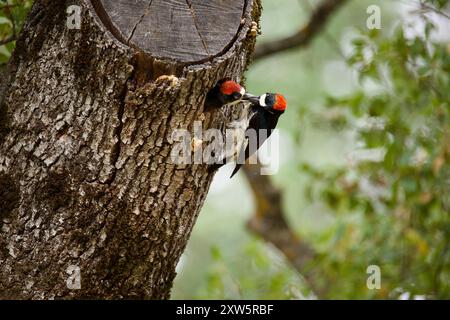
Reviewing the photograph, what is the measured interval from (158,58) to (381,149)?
9.02 feet

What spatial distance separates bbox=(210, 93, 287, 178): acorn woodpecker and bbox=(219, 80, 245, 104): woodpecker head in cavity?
12.3 inches

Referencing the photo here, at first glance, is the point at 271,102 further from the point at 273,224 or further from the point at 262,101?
the point at 273,224

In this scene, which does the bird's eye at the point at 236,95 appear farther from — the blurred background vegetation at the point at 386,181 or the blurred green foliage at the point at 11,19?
the blurred background vegetation at the point at 386,181

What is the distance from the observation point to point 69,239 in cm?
236

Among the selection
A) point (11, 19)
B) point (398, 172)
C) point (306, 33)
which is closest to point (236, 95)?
point (11, 19)

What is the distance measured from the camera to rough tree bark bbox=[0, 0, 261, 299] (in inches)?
87.5

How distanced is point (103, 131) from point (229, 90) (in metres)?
0.47

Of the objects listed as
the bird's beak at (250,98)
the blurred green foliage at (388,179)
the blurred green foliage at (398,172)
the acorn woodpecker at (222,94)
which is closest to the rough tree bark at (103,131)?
the acorn woodpecker at (222,94)

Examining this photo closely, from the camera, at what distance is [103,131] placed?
7.46 feet

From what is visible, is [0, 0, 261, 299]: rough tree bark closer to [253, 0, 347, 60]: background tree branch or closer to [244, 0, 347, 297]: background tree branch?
[253, 0, 347, 60]: background tree branch

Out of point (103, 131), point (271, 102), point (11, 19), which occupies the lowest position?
point (103, 131)

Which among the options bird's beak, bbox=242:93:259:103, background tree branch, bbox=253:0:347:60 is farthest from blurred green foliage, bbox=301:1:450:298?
bird's beak, bbox=242:93:259:103

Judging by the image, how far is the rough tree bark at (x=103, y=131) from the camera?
2223 mm
